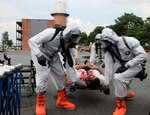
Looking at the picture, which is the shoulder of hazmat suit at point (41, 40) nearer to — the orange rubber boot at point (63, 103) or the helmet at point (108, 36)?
the helmet at point (108, 36)

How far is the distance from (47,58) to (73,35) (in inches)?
40.4

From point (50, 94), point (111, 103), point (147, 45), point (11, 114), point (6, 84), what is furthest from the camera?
point (147, 45)

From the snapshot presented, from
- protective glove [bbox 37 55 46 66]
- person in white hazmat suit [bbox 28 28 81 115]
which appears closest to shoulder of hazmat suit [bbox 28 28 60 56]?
Result: person in white hazmat suit [bbox 28 28 81 115]

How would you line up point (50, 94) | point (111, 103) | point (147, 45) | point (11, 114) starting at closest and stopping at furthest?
point (11, 114) < point (111, 103) < point (50, 94) < point (147, 45)

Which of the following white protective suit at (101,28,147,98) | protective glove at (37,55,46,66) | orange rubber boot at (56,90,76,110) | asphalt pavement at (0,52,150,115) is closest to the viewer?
protective glove at (37,55,46,66)

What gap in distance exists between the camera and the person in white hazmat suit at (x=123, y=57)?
278 inches

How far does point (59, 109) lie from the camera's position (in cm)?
774

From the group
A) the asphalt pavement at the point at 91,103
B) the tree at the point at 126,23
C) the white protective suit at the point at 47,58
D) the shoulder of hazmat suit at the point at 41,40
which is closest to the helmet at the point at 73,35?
the white protective suit at the point at 47,58

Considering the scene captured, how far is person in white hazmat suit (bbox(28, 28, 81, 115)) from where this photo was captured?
6.92m

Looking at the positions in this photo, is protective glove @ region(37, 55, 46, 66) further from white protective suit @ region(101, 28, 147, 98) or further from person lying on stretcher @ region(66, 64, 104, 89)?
person lying on stretcher @ region(66, 64, 104, 89)

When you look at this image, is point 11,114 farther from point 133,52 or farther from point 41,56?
point 133,52

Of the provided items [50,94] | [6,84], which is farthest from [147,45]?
[6,84]

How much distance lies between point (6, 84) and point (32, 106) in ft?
9.18

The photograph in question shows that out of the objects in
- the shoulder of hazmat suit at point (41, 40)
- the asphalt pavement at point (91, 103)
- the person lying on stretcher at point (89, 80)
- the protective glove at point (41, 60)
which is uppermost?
the shoulder of hazmat suit at point (41, 40)
